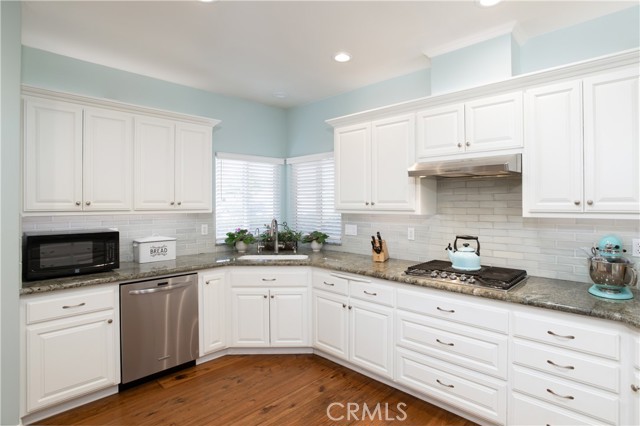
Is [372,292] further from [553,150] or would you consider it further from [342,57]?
[342,57]

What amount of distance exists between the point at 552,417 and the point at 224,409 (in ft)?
6.86

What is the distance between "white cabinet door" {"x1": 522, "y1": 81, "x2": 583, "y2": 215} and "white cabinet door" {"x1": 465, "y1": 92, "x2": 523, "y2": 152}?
66 millimetres

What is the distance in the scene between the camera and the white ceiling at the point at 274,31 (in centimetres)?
224

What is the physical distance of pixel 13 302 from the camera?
2.18m

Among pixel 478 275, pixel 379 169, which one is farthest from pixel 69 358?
pixel 478 275

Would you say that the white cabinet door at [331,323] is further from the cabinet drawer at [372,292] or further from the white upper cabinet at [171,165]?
the white upper cabinet at [171,165]

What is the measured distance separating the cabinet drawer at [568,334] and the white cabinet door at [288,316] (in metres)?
1.85

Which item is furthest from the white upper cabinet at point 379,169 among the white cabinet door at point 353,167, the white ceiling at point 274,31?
the white ceiling at point 274,31

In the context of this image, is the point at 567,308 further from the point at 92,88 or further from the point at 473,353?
the point at 92,88

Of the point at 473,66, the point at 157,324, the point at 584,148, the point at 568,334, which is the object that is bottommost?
the point at 157,324

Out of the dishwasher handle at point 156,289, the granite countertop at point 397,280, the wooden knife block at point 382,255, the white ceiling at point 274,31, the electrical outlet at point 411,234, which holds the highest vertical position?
the white ceiling at point 274,31

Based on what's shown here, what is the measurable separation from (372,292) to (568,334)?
51.5 inches

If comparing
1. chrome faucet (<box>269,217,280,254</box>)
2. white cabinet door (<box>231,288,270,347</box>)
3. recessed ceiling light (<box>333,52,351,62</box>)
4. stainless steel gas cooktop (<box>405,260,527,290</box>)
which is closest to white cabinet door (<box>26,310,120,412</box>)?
white cabinet door (<box>231,288,270,347</box>)

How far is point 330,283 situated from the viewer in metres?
3.15
